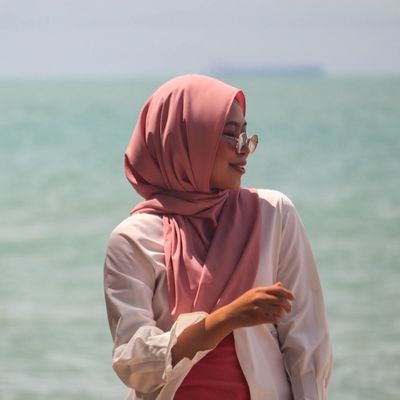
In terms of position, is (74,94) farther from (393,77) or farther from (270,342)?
(270,342)

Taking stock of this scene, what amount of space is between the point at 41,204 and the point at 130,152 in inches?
316

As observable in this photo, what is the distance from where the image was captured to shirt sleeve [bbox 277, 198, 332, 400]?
2.10m

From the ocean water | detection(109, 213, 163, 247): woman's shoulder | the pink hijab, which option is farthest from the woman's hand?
the ocean water

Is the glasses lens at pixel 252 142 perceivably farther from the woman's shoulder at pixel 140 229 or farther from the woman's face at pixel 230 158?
the woman's shoulder at pixel 140 229

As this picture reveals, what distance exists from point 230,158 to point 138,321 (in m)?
0.27

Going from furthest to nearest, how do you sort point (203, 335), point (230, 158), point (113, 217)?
1. point (113, 217)
2. point (230, 158)
3. point (203, 335)

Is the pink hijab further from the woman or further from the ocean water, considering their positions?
the ocean water

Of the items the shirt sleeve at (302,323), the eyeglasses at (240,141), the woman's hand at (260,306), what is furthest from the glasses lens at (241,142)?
the woman's hand at (260,306)

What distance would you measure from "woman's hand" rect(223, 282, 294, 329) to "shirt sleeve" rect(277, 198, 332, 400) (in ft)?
0.51

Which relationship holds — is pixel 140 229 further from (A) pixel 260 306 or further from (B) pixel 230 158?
(A) pixel 260 306

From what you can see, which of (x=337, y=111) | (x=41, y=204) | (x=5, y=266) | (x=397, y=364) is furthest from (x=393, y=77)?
(x=397, y=364)

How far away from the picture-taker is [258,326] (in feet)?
6.85

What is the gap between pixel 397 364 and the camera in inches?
235

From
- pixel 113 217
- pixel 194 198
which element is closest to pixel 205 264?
pixel 194 198
